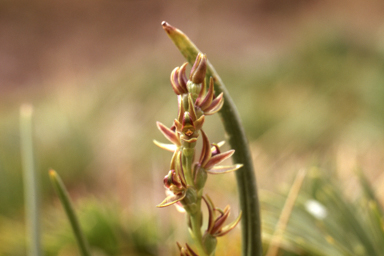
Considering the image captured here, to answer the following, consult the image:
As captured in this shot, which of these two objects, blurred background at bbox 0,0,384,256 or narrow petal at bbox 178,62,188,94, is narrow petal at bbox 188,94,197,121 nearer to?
narrow petal at bbox 178,62,188,94

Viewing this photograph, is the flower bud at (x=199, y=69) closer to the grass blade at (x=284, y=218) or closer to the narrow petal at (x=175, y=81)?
the narrow petal at (x=175, y=81)

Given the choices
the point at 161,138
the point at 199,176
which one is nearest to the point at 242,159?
the point at 199,176

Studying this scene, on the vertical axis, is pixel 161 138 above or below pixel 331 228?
above

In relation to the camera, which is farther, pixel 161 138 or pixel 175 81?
pixel 161 138

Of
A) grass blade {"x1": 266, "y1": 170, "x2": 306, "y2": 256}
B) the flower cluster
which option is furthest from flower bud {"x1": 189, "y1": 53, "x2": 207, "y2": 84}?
grass blade {"x1": 266, "y1": 170, "x2": 306, "y2": 256}

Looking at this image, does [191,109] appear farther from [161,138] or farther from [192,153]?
[161,138]

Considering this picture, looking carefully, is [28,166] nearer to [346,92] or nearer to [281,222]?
[281,222]

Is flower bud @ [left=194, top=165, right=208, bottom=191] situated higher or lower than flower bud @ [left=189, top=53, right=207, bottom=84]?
lower

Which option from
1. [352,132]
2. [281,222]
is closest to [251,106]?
[352,132]
